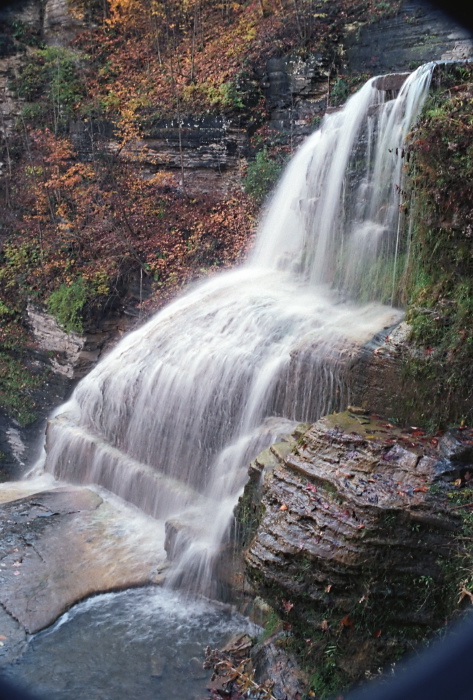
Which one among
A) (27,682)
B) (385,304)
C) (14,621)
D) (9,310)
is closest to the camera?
(27,682)

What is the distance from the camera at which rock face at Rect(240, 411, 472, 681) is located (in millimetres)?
4035

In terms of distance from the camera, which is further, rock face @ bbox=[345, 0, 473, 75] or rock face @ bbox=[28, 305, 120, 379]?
rock face @ bbox=[28, 305, 120, 379]

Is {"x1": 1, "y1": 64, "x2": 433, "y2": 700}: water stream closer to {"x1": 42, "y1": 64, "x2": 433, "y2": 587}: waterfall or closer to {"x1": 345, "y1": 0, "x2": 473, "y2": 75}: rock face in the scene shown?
{"x1": 42, "y1": 64, "x2": 433, "y2": 587}: waterfall

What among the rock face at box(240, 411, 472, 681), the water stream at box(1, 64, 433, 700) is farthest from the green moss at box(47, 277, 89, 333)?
the rock face at box(240, 411, 472, 681)

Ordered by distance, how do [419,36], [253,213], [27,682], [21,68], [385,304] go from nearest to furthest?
[27,682]
[385,304]
[419,36]
[253,213]
[21,68]

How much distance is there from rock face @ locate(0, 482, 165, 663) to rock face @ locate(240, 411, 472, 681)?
2099 millimetres

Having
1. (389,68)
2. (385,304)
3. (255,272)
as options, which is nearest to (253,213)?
(255,272)

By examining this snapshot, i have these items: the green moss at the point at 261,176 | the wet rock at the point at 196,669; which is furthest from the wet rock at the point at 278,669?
the green moss at the point at 261,176

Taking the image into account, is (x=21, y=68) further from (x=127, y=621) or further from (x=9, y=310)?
(x=127, y=621)

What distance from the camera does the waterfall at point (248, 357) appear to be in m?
6.46

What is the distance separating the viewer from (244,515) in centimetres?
576

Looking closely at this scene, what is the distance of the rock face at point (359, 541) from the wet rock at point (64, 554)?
208 cm

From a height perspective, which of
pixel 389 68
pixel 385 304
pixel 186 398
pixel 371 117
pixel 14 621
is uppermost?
pixel 389 68

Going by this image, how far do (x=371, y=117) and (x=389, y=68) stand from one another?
4.22 m
